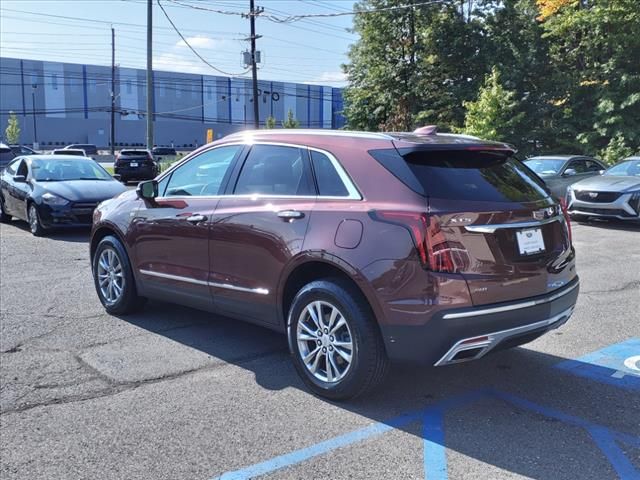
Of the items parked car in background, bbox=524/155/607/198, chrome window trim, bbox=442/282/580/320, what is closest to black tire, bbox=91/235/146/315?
chrome window trim, bbox=442/282/580/320

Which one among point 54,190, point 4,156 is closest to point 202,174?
point 54,190

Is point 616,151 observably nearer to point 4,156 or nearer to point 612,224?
point 612,224

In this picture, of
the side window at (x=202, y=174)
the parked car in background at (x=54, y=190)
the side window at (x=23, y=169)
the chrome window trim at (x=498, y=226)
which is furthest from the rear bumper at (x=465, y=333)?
the side window at (x=23, y=169)

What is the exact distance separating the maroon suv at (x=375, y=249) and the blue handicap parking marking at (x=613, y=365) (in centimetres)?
65

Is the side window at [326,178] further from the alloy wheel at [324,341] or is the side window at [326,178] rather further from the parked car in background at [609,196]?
the parked car in background at [609,196]

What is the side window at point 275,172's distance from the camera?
433 cm

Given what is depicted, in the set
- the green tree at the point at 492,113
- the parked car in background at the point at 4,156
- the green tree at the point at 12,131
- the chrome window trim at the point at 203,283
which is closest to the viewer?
the chrome window trim at the point at 203,283

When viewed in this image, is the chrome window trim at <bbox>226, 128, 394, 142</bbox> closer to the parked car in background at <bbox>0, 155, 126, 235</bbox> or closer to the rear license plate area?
the rear license plate area

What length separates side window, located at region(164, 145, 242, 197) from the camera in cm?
498

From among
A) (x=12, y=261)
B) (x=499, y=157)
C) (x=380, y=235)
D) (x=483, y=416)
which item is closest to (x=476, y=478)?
(x=483, y=416)

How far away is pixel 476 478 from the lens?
309 centimetres

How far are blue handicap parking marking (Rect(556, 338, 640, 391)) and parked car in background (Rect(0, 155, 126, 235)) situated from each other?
9.05 metres

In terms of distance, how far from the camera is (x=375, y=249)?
366 centimetres

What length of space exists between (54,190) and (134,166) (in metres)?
16.4
